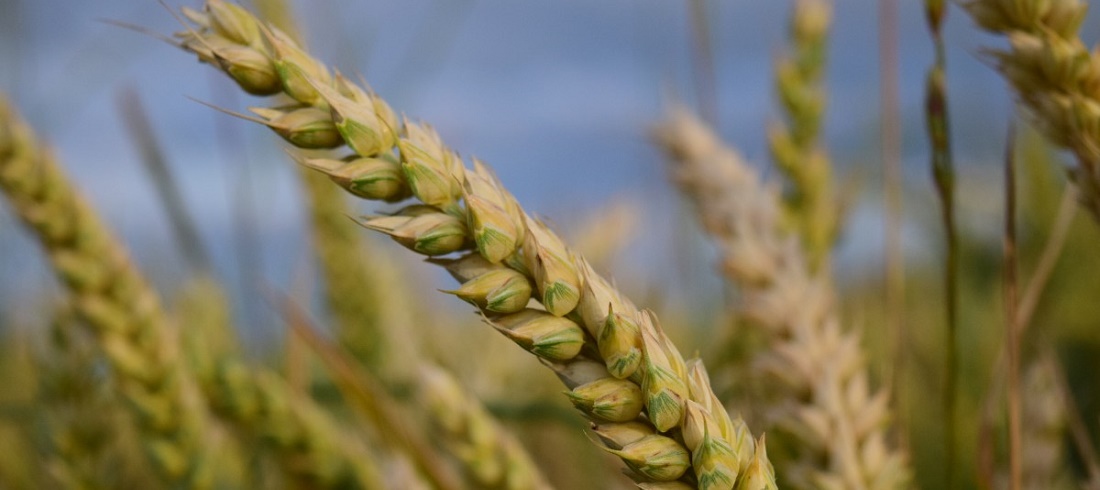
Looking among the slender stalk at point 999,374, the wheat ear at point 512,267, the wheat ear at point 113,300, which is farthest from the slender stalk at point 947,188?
the wheat ear at point 113,300

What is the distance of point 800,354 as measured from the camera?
0.57 m

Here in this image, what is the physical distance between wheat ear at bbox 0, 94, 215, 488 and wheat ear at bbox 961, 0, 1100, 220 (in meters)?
0.62

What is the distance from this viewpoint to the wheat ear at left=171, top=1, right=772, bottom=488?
345 millimetres

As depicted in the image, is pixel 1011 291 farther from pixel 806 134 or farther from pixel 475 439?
pixel 806 134

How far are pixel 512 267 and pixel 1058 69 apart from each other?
31 centimetres

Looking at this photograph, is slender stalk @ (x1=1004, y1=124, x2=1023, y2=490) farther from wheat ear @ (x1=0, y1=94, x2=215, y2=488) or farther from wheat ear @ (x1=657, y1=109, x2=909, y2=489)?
wheat ear @ (x1=0, y1=94, x2=215, y2=488)

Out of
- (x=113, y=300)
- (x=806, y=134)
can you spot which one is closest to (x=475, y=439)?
(x=113, y=300)

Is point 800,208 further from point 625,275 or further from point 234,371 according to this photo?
point 625,275

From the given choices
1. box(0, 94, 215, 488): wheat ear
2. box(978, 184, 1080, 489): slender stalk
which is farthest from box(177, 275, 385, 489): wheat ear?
box(978, 184, 1080, 489): slender stalk

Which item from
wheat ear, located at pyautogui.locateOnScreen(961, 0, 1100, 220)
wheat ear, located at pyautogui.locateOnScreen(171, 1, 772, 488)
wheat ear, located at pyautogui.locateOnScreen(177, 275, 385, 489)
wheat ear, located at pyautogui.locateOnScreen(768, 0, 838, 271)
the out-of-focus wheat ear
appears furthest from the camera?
wheat ear, located at pyautogui.locateOnScreen(768, 0, 838, 271)

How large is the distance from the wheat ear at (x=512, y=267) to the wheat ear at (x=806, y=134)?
61cm

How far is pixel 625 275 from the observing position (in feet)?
6.22

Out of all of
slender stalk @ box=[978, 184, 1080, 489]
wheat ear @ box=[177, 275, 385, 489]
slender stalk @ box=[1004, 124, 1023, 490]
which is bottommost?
wheat ear @ box=[177, 275, 385, 489]

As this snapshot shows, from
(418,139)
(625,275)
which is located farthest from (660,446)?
(625,275)
